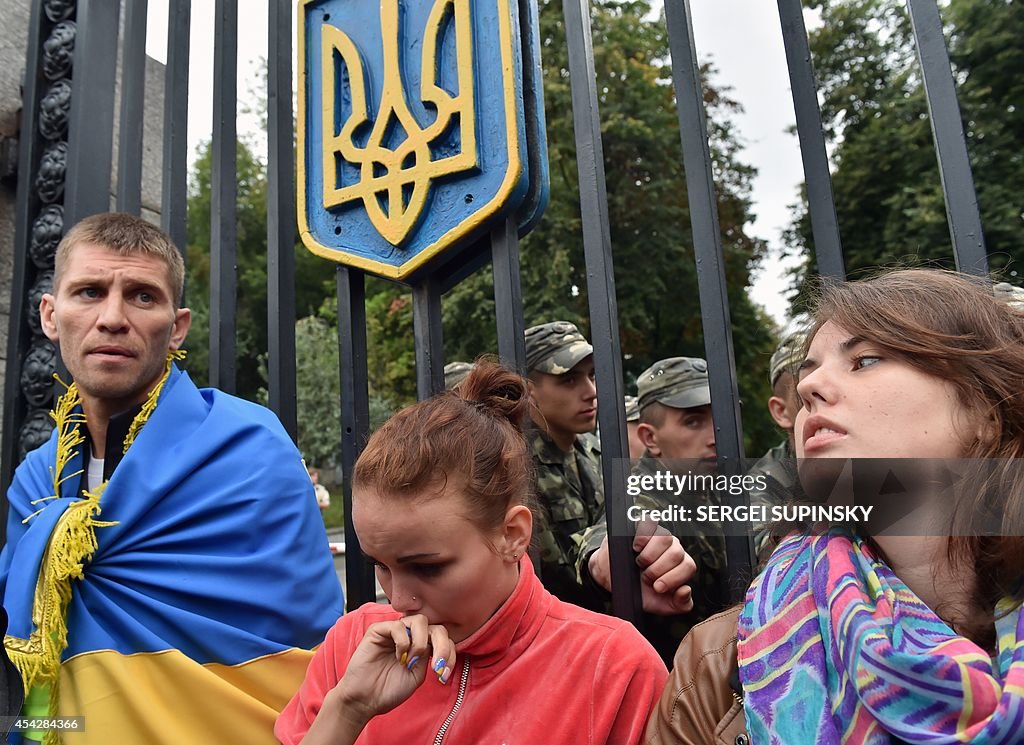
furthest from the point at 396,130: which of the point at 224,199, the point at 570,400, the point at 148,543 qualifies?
the point at 570,400

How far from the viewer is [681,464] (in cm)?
184

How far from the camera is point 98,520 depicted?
184 cm

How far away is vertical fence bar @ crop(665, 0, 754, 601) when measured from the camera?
144cm

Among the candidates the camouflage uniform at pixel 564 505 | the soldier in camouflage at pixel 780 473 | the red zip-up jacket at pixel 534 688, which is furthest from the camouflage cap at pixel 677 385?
the red zip-up jacket at pixel 534 688

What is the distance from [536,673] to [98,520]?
109 cm

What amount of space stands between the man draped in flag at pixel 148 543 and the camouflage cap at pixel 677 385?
4.80 feet

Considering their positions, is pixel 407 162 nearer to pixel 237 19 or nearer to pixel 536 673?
pixel 237 19

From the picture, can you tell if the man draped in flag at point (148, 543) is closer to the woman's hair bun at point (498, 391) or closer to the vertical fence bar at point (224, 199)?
the vertical fence bar at point (224, 199)

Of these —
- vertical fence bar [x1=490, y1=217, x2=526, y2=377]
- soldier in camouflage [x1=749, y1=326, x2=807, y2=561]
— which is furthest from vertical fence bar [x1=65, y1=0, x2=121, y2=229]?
soldier in camouflage [x1=749, y1=326, x2=807, y2=561]

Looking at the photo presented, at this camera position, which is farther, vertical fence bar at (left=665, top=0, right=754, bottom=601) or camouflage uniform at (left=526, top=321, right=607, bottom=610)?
camouflage uniform at (left=526, top=321, right=607, bottom=610)

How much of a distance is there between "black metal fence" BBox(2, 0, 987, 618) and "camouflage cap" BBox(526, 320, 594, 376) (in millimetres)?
1158

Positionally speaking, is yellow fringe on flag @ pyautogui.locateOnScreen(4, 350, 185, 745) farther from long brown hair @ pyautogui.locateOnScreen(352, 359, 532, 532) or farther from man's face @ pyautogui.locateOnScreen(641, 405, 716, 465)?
man's face @ pyautogui.locateOnScreen(641, 405, 716, 465)

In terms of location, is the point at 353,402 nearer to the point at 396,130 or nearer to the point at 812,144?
the point at 396,130

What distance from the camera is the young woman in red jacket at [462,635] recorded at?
1.30 m
